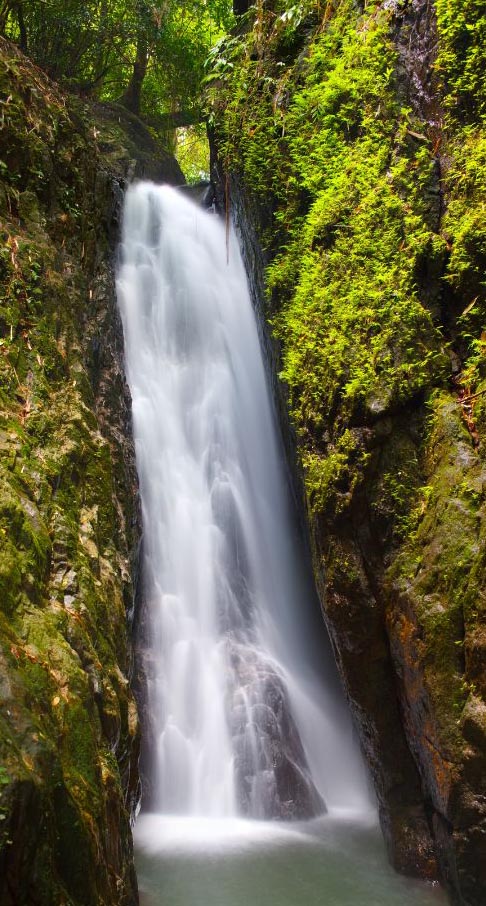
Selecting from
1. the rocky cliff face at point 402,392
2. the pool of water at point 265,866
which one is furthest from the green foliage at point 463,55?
the pool of water at point 265,866

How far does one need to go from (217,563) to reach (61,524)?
429 centimetres

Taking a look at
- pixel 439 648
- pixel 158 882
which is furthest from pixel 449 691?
pixel 158 882

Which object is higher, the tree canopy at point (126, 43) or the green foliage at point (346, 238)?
the tree canopy at point (126, 43)

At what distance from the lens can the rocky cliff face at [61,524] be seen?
2.70 m

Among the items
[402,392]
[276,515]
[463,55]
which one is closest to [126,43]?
[463,55]

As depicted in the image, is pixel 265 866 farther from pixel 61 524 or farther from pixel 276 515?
pixel 276 515

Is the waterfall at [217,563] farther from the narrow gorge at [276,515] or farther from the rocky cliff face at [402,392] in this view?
the rocky cliff face at [402,392]

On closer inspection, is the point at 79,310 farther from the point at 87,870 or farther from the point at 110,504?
the point at 87,870

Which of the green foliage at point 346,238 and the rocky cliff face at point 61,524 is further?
the green foliage at point 346,238

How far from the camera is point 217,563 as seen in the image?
27.5 ft

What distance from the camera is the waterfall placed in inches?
257

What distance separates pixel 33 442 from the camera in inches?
175

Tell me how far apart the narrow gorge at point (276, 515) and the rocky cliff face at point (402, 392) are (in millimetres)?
24

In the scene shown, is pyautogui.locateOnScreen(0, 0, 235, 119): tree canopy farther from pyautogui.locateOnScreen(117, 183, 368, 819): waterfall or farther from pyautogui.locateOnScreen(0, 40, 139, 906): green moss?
pyautogui.locateOnScreen(0, 40, 139, 906): green moss
